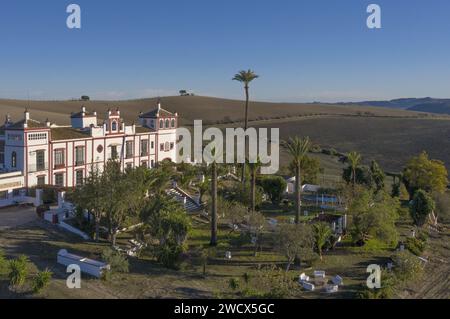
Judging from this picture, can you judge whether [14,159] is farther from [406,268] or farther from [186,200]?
[406,268]

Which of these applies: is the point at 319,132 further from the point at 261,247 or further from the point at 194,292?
the point at 194,292

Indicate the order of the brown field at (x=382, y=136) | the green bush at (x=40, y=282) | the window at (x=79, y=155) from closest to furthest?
the green bush at (x=40, y=282) → the window at (x=79, y=155) → the brown field at (x=382, y=136)

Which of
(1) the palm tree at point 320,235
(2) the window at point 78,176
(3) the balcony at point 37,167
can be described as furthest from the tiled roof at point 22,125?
(1) the palm tree at point 320,235

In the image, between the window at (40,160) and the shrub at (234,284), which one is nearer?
the shrub at (234,284)

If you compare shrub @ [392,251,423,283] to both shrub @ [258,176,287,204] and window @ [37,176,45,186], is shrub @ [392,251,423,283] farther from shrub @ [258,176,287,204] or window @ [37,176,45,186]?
window @ [37,176,45,186]

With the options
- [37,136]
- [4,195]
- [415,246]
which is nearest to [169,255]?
[415,246]

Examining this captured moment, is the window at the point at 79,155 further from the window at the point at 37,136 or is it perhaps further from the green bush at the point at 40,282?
the green bush at the point at 40,282

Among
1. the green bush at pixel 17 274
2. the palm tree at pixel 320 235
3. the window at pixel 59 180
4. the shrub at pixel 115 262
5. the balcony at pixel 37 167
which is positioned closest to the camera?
the green bush at pixel 17 274
